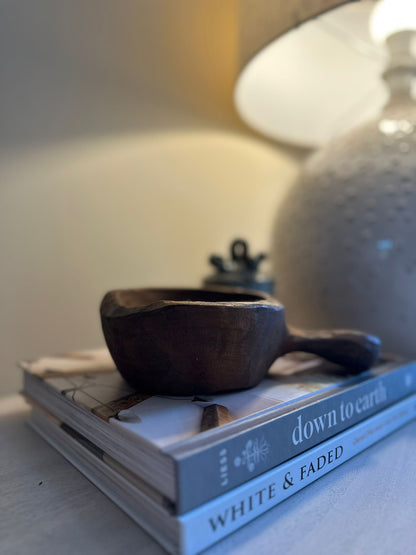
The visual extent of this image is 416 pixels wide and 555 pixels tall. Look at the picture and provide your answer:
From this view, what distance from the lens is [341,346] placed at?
1.27 ft

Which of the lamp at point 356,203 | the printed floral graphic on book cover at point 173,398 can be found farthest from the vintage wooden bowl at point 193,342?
the lamp at point 356,203

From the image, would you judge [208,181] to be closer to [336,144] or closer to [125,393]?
[336,144]

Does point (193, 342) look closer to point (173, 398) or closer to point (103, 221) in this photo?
point (173, 398)

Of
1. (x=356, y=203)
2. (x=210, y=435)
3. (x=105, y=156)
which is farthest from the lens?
(x=105, y=156)

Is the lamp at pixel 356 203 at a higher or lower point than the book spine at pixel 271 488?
higher

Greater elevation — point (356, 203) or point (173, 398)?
point (356, 203)

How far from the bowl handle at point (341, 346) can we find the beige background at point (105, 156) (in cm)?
34

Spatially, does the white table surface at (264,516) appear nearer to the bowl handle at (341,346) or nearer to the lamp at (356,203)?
the bowl handle at (341,346)

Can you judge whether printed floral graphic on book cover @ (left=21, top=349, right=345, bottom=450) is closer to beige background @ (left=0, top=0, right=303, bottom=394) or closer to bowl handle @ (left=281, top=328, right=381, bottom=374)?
bowl handle @ (left=281, top=328, right=381, bottom=374)

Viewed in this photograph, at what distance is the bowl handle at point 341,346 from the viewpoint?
38 centimetres

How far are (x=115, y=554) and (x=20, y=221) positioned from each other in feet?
1.43

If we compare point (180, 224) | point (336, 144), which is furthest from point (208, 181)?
point (336, 144)

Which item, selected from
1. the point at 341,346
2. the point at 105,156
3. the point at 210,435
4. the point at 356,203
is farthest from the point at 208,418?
the point at 105,156

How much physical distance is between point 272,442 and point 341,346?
5.4 inches
